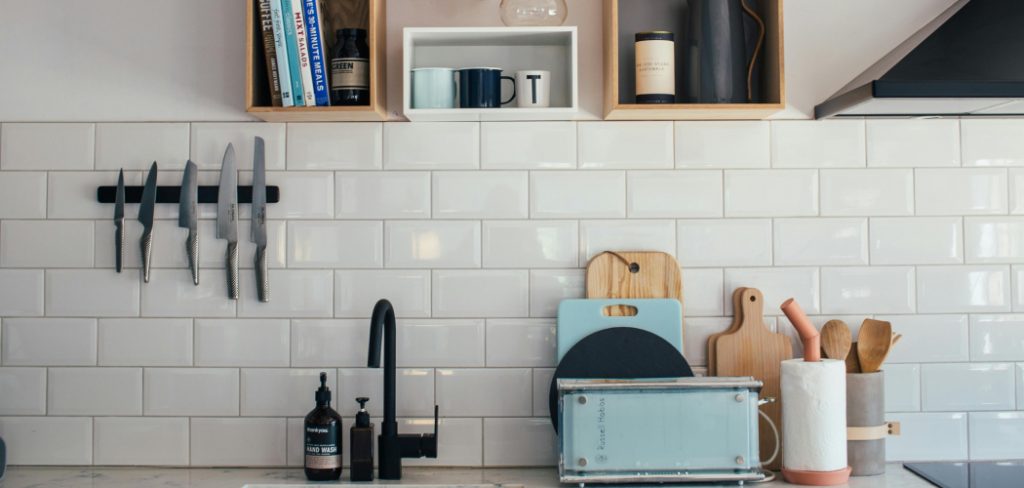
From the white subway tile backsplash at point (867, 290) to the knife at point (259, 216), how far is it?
47.3 inches

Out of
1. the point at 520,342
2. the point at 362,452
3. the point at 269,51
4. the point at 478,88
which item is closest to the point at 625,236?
the point at 520,342

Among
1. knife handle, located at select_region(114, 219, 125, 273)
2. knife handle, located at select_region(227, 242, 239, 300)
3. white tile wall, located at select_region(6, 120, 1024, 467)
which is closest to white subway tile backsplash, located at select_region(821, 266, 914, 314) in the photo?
white tile wall, located at select_region(6, 120, 1024, 467)

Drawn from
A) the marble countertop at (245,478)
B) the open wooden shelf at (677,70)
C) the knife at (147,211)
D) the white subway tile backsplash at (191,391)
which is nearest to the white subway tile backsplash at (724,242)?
the open wooden shelf at (677,70)

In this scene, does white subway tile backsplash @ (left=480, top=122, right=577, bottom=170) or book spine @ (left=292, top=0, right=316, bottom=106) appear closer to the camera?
book spine @ (left=292, top=0, right=316, bottom=106)

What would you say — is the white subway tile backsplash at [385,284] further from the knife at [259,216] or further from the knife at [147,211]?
the knife at [147,211]

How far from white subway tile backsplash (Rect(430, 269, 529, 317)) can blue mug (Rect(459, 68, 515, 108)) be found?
0.37 metres

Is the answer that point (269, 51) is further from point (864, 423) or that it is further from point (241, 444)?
point (864, 423)

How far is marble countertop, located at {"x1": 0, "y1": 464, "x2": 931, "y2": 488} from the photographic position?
6.34ft

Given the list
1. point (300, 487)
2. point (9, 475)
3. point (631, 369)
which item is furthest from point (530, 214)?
point (9, 475)

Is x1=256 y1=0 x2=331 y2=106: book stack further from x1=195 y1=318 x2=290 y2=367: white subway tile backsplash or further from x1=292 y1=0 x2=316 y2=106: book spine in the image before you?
x1=195 y1=318 x2=290 y2=367: white subway tile backsplash

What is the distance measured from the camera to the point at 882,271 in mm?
2115

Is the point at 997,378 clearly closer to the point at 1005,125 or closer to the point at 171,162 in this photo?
the point at 1005,125

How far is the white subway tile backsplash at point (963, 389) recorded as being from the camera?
2.10m

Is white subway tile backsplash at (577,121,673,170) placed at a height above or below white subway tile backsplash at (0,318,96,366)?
Answer: above
